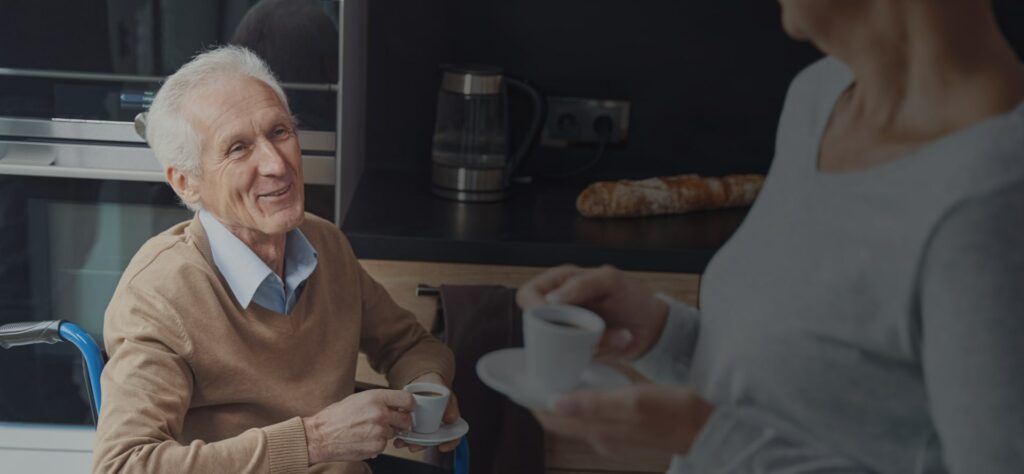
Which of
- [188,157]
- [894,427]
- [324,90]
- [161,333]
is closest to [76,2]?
[324,90]

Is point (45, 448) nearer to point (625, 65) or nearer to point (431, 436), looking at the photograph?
point (431, 436)

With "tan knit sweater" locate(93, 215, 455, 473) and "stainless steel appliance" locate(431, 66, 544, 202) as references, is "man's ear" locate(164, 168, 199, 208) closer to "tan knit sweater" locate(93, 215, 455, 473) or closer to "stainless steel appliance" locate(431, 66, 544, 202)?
"tan knit sweater" locate(93, 215, 455, 473)

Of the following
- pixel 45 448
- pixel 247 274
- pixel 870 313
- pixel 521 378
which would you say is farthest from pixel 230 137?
pixel 45 448

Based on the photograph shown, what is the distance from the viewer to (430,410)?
1136mm

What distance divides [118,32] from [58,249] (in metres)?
0.35

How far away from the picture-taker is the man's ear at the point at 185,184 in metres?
1.11

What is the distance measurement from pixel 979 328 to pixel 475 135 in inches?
51.8

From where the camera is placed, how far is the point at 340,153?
146cm

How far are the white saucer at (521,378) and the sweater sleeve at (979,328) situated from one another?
0.13 m

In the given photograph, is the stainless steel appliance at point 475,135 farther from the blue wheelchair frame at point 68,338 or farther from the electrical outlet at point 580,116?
the blue wheelchair frame at point 68,338

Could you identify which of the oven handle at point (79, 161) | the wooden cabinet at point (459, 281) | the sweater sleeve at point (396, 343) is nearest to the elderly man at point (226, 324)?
the sweater sleeve at point (396, 343)

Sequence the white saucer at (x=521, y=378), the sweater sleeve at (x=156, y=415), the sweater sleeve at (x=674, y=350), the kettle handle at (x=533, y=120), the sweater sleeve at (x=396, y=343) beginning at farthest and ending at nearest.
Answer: the kettle handle at (x=533, y=120), the sweater sleeve at (x=396, y=343), the sweater sleeve at (x=156, y=415), the sweater sleeve at (x=674, y=350), the white saucer at (x=521, y=378)

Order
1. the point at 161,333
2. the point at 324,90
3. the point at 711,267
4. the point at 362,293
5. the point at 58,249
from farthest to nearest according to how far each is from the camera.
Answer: the point at 58,249, the point at 324,90, the point at 362,293, the point at 161,333, the point at 711,267

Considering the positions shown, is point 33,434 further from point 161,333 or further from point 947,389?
point 947,389
